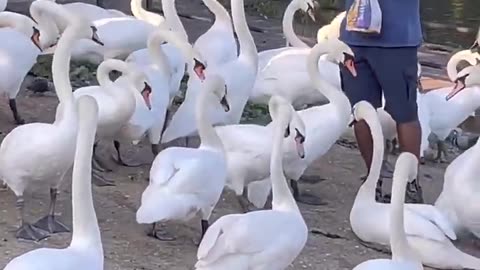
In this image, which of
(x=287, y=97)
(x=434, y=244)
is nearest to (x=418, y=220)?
(x=434, y=244)

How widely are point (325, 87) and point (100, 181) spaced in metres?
1.62

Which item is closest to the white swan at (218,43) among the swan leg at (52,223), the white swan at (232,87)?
the white swan at (232,87)

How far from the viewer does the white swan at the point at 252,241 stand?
539 cm

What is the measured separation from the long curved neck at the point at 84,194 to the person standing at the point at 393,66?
2363mm

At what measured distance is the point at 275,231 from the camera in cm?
562

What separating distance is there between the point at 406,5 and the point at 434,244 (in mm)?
1557

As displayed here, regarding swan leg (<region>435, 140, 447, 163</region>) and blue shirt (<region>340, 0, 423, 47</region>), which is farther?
swan leg (<region>435, 140, 447, 163</region>)

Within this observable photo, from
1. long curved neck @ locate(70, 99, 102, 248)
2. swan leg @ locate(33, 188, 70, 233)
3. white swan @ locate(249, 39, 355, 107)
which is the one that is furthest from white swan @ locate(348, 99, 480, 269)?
white swan @ locate(249, 39, 355, 107)

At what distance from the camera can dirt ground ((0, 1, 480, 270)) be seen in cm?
631

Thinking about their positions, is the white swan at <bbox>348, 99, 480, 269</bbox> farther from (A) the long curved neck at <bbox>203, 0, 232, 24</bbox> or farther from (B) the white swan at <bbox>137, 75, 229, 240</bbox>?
(A) the long curved neck at <bbox>203, 0, 232, 24</bbox>

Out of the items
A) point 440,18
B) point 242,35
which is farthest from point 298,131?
point 440,18

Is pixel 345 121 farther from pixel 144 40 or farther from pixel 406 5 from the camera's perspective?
pixel 144 40

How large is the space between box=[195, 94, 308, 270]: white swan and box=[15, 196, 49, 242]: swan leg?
48.5 inches

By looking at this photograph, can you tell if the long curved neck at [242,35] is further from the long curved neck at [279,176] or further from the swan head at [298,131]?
the long curved neck at [279,176]
